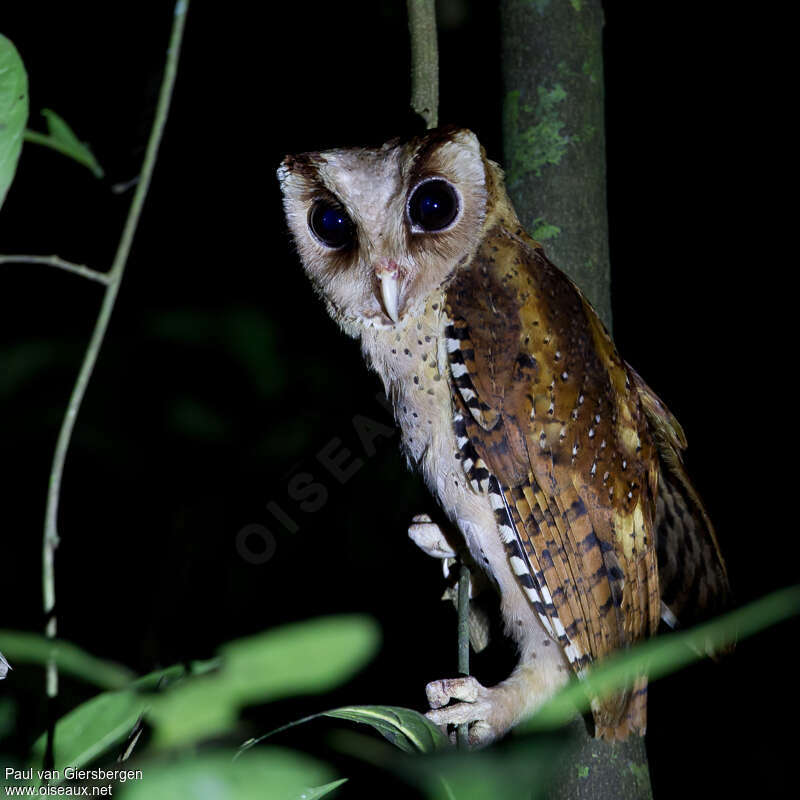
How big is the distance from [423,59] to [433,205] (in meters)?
0.23

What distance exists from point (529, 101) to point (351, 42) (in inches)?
65.0

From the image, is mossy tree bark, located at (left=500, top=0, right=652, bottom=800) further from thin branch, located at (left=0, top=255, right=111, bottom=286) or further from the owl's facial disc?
thin branch, located at (left=0, top=255, right=111, bottom=286)

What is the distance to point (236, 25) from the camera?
2.93 metres

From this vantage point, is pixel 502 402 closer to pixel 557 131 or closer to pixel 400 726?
pixel 557 131

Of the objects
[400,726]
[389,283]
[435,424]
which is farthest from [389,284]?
[400,726]

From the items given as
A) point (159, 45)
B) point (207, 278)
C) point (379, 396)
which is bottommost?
point (379, 396)

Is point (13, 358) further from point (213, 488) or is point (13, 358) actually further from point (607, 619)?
point (607, 619)

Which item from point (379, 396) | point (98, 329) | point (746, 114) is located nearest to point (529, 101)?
point (379, 396)

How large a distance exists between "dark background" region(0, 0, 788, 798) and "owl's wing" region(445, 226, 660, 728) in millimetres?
687

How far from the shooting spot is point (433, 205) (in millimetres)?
1406

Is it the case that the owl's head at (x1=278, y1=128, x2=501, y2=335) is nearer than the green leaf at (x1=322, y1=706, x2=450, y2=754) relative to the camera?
No

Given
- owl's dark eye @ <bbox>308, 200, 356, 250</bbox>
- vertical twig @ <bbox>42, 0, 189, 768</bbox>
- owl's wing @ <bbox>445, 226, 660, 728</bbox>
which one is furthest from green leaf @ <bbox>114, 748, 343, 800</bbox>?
owl's dark eye @ <bbox>308, 200, 356, 250</bbox>

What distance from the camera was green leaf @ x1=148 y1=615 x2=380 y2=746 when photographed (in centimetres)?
35

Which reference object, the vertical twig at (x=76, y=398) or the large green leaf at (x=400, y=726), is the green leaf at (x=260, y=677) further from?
the vertical twig at (x=76, y=398)
